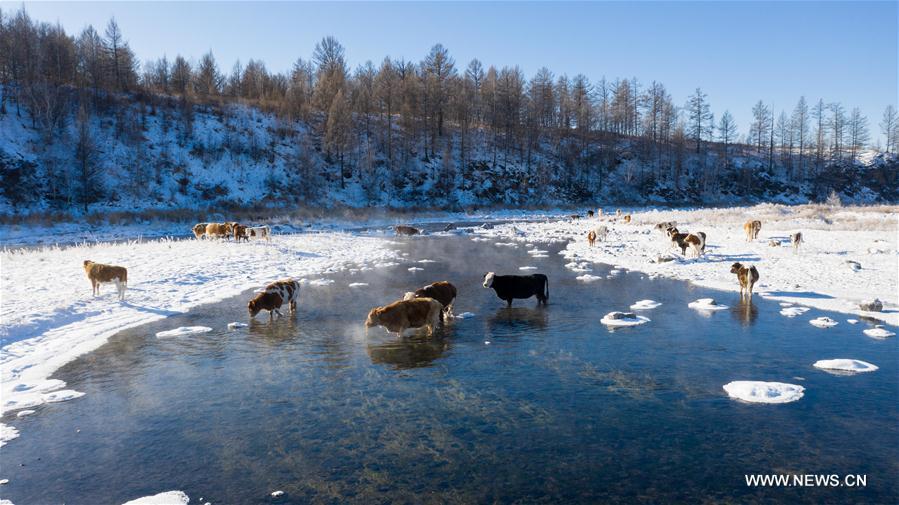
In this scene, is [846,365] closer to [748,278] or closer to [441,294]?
[748,278]

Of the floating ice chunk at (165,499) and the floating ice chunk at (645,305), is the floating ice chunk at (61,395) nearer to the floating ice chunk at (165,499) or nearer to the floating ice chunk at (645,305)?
the floating ice chunk at (165,499)

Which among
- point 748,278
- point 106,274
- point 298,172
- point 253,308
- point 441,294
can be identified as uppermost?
point 298,172

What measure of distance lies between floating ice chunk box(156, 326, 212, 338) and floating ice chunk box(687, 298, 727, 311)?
12161mm

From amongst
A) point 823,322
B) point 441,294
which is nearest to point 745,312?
point 823,322

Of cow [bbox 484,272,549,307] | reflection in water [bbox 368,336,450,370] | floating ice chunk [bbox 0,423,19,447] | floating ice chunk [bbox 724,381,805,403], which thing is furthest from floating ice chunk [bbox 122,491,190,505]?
cow [bbox 484,272,549,307]

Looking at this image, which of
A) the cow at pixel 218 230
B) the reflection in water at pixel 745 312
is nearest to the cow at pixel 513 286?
the reflection in water at pixel 745 312

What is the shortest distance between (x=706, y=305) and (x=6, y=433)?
46.6ft

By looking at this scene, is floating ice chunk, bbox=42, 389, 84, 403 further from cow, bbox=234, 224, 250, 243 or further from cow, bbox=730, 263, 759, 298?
cow, bbox=234, 224, 250, 243

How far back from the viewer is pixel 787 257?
20156 millimetres

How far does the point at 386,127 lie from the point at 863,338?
248 feet

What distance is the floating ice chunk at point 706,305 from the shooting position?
13250 millimetres

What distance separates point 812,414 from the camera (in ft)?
22.4

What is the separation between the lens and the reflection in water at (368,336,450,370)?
9.41 m

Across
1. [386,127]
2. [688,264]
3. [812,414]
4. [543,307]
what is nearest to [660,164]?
[386,127]
